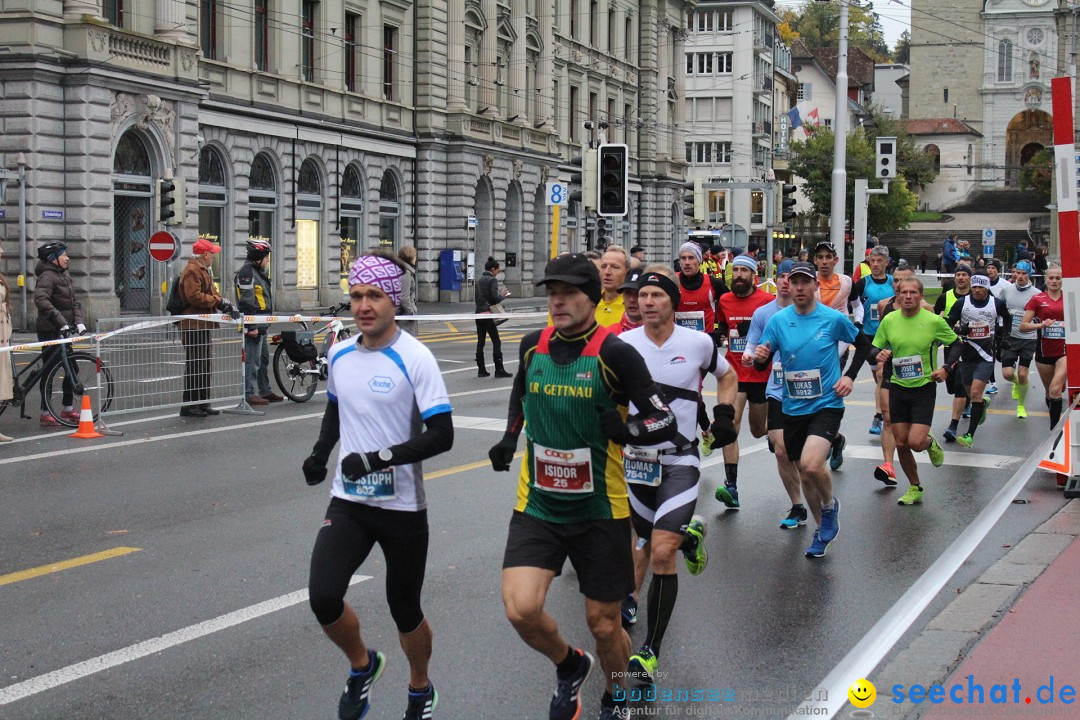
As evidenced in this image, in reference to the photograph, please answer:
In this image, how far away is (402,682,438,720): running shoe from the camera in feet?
Answer: 16.9

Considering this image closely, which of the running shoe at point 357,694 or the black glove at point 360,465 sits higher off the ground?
the black glove at point 360,465

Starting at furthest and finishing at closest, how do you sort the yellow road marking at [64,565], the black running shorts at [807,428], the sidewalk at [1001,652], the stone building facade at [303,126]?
the stone building facade at [303,126] → the black running shorts at [807,428] → the yellow road marking at [64,565] → the sidewalk at [1001,652]

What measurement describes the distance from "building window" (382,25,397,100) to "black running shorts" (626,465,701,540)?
39.3m

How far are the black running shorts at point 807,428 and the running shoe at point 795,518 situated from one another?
1.85 ft

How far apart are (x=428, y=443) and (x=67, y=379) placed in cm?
983

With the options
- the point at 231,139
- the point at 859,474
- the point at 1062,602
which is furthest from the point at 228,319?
the point at 231,139

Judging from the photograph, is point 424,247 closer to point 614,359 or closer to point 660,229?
point 660,229

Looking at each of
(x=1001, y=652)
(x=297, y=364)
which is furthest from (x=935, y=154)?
(x=1001, y=652)

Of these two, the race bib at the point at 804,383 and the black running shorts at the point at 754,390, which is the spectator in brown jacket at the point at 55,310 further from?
the race bib at the point at 804,383

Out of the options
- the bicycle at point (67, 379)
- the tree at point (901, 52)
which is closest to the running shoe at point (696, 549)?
the bicycle at point (67, 379)

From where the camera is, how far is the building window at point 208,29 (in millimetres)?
35156

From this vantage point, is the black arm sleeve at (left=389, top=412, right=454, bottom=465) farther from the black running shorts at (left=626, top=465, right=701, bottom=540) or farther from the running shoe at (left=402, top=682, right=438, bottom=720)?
the black running shorts at (left=626, top=465, right=701, bottom=540)

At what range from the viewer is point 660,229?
227 ft

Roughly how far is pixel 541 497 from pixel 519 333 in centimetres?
2744
